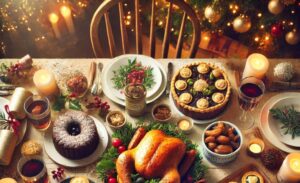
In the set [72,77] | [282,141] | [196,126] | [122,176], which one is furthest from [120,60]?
[282,141]

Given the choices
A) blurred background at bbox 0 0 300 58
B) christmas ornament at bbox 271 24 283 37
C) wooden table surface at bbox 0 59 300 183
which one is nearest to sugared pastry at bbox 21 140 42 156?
wooden table surface at bbox 0 59 300 183

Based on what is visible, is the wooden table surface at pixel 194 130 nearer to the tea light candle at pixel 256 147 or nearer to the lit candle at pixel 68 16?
the tea light candle at pixel 256 147

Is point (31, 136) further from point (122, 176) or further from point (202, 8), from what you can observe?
point (202, 8)

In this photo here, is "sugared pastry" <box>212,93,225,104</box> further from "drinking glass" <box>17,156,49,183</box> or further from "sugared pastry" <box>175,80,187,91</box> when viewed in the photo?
"drinking glass" <box>17,156,49,183</box>

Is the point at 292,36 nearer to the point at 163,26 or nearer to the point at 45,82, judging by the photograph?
the point at 163,26

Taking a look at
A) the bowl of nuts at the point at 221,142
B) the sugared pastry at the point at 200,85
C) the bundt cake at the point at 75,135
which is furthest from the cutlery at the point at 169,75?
the bundt cake at the point at 75,135

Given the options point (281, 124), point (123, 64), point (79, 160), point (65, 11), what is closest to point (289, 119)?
point (281, 124)

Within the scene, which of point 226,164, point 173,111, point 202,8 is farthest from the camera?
point 202,8
